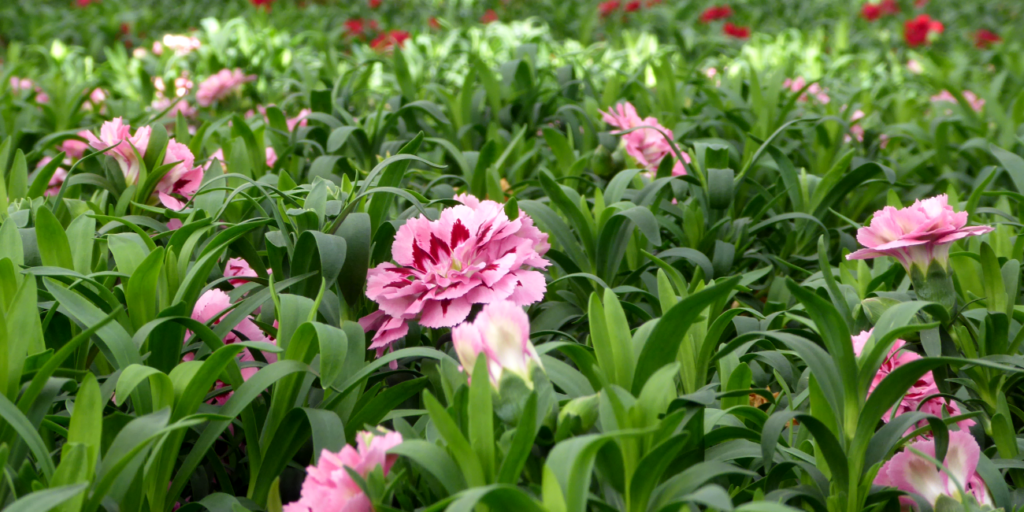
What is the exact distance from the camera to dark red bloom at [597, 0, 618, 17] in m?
6.04

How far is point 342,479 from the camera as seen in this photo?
675mm

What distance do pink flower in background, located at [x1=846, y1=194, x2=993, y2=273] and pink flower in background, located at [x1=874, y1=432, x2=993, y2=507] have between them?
263 millimetres

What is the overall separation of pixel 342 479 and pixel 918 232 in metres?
0.76

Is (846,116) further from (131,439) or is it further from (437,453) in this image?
(131,439)

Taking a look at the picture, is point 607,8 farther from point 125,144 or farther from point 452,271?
point 452,271

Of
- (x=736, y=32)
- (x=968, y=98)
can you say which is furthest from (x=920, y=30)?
(x=968, y=98)

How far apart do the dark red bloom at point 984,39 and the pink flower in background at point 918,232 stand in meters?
5.15

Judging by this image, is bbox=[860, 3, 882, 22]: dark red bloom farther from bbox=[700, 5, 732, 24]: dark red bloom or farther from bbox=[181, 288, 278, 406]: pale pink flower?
bbox=[181, 288, 278, 406]: pale pink flower

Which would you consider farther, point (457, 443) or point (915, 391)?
point (915, 391)

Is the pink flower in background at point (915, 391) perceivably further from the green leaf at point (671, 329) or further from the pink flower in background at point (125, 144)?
the pink flower in background at point (125, 144)

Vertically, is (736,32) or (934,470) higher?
(934,470)

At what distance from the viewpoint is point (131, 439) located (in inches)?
28.2

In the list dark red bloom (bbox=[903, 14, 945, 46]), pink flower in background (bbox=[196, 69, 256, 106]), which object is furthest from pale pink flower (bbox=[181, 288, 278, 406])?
dark red bloom (bbox=[903, 14, 945, 46])

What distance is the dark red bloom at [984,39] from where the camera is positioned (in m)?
5.29
